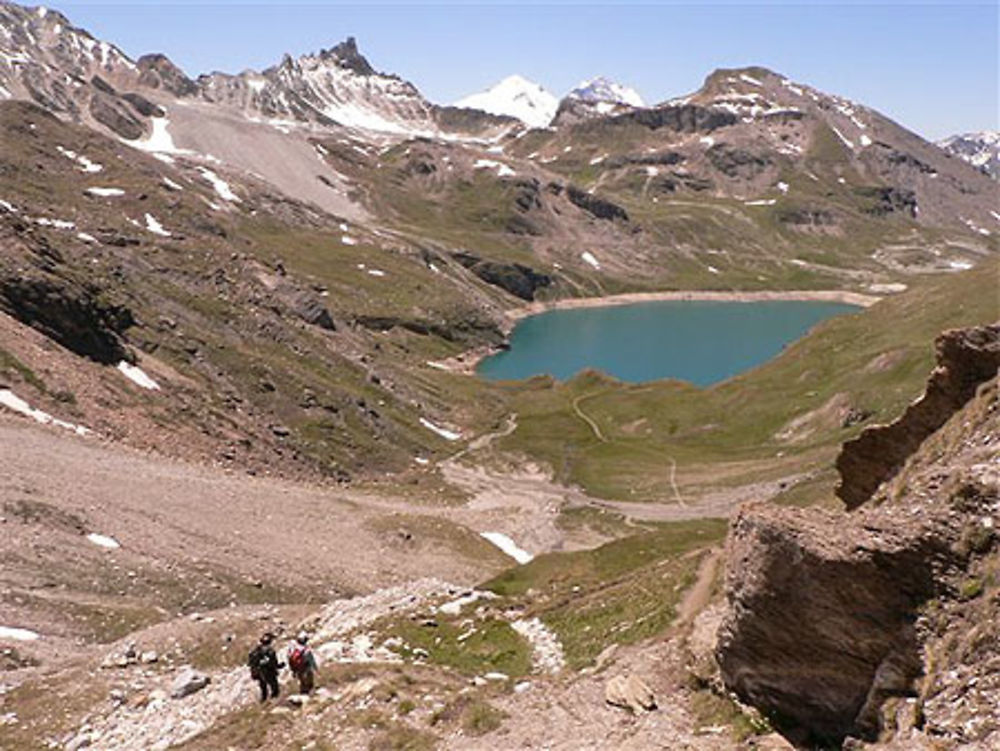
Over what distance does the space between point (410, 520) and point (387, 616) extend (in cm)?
3346

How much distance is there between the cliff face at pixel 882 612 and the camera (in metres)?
15.5

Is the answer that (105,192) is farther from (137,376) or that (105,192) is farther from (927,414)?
(927,414)

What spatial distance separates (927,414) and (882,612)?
34.6 feet

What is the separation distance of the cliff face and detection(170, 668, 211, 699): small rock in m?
20.4

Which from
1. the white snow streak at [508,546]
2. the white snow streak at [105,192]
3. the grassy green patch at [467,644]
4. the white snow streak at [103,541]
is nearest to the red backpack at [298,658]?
the grassy green patch at [467,644]

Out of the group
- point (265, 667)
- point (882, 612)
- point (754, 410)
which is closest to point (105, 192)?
point (754, 410)

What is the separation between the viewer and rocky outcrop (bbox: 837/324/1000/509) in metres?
24.1

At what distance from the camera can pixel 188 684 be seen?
32.0m

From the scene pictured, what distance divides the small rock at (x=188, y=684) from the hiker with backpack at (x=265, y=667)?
5103 mm

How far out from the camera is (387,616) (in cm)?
3772

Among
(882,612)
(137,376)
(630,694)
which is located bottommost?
(630,694)

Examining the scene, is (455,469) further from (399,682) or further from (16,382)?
(399,682)

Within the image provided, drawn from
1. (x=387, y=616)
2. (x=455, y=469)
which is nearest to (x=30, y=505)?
(x=387, y=616)

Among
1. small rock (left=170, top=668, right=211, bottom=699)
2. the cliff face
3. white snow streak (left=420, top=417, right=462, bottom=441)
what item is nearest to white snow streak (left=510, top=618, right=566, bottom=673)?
the cliff face
